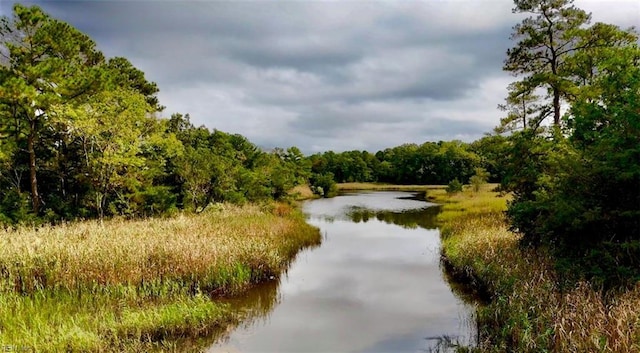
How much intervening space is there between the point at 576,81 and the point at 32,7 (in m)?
22.8

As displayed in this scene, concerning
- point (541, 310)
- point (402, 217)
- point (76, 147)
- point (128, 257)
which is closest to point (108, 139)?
point (76, 147)

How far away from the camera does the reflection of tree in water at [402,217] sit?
25.6 metres

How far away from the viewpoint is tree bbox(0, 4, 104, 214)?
16.5m

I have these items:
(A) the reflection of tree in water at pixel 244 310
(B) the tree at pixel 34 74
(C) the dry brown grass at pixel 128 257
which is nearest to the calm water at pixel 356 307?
(A) the reflection of tree in water at pixel 244 310

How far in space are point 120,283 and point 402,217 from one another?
22.5 meters

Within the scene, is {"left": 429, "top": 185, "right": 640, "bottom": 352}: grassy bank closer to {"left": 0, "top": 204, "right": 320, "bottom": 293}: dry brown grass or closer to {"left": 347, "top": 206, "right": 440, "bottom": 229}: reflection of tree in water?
{"left": 0, "top": 204, "right": 320, "bottom": 293}: dry brown grass

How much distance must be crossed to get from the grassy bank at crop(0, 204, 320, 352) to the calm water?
810 mm

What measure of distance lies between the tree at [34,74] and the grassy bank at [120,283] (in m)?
7.44

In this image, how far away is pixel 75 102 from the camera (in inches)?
703

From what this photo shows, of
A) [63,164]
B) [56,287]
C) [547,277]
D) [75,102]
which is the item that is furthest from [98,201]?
[547,277]

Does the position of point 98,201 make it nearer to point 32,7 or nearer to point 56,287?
point 32,7

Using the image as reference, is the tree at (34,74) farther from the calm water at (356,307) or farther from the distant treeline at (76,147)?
the calm water at (356,307)

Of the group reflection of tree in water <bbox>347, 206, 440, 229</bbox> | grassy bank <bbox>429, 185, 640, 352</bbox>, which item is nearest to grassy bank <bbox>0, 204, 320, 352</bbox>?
grassy bank <bbox>429, 185, 640, 352</bbox>

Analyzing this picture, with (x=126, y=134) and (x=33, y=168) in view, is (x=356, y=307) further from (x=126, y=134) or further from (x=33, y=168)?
(x=33, y=168)
